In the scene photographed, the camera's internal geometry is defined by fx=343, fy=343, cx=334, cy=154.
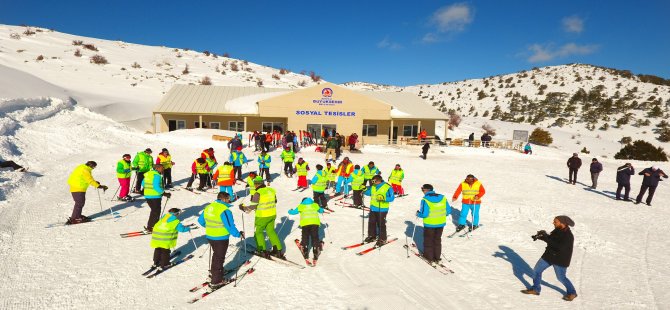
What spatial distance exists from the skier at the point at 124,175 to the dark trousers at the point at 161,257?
5.37 metres

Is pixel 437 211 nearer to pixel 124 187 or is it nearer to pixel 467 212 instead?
pixel 467 212

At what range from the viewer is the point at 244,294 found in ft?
19.3

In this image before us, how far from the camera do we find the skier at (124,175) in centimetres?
1052

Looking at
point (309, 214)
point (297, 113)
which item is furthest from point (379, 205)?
point (297, 113)

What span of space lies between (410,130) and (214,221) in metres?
28.7

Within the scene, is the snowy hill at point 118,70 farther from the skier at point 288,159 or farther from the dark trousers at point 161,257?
the dark trousers at point 161,257

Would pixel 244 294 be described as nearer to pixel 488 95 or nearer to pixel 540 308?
pixel 540 308

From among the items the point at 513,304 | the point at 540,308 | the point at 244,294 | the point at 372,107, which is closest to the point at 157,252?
the point at 244,294

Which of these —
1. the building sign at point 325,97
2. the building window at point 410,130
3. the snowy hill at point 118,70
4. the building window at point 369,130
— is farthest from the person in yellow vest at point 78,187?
the building window at point 410,130

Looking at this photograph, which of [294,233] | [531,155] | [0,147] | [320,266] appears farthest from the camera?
[531,155]

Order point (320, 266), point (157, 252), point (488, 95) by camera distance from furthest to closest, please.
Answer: point (488, 95) < point (320, 266) < point (157, 252)

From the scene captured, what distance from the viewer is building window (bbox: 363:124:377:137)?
3133 cm

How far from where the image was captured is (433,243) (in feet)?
23.5

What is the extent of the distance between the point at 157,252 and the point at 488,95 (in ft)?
225
